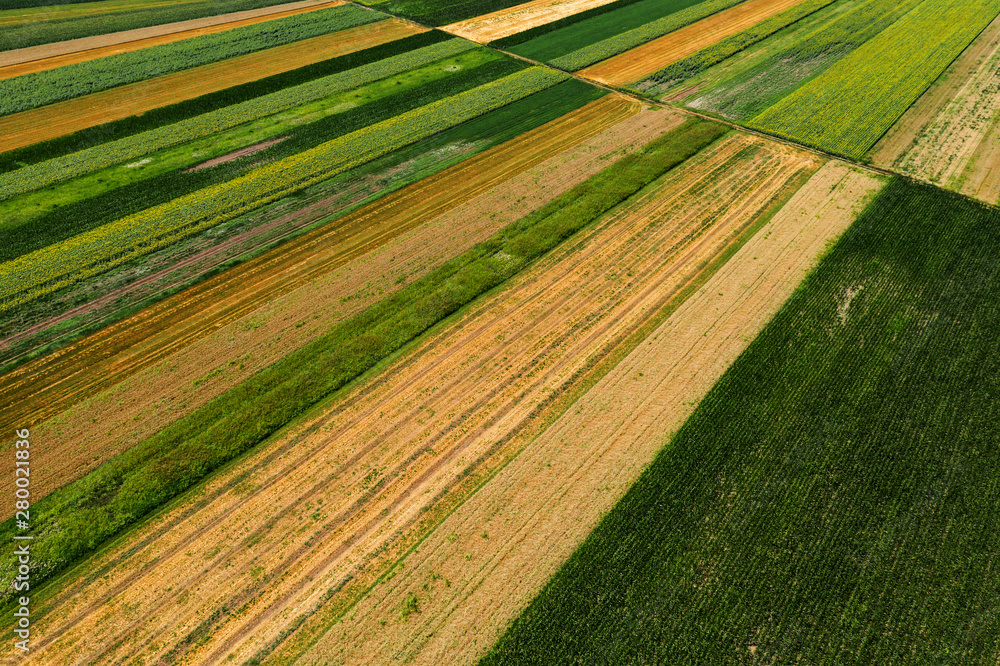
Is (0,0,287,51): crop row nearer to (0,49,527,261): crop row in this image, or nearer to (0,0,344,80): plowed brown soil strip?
(0,0,344,80): plowed brown soil strip

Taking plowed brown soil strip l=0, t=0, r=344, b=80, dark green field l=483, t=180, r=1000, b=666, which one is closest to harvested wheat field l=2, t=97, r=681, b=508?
dark green field l=483, t=180, r=1000, b=666

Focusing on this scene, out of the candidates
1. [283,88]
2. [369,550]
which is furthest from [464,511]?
[283,88]

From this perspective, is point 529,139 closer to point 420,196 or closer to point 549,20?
point 420,196

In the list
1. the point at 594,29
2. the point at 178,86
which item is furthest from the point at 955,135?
the point at 178,86

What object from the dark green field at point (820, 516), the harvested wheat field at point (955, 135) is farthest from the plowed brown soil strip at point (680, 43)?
the dark green field at point (820, 516)

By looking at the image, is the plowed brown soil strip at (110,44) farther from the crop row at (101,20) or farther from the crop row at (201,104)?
the crop row at (201,104)

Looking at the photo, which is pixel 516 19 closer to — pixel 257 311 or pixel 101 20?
pixel 101 20

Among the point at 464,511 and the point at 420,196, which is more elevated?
the point at 420,196
